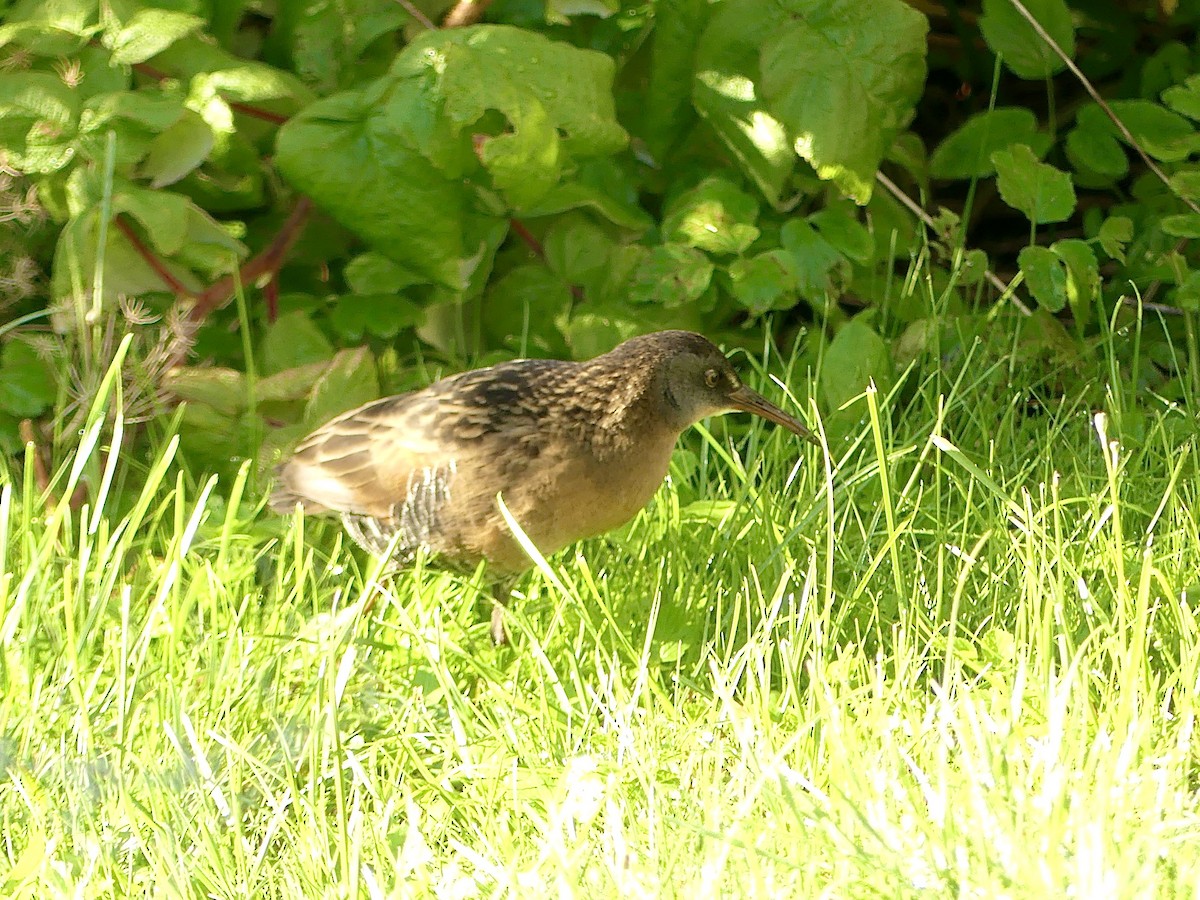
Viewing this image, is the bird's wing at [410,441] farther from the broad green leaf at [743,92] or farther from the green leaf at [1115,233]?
the green leaf at [1115,233]

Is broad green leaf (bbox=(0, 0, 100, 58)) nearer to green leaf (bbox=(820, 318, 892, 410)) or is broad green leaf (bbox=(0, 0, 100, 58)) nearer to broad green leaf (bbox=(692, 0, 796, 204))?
broad green leaf (bbox=(692, 0, 796, 204))

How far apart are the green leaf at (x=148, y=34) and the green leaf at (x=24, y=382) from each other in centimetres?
78

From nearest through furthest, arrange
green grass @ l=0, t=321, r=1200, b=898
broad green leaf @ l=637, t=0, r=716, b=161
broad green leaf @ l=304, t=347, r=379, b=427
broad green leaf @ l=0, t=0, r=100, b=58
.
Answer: green grass @ l=0, t=321, r=1200, b=898
broad green leaf @ l=0, t=0, r=100, b=58
broad green leaf @ l=304, t=347, r=379, b=427
broad green leaf @ l=637, t=0, r=716, b=161

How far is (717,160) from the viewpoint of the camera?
4.90 meters

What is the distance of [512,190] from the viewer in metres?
4.07

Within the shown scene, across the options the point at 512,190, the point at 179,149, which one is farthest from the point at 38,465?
the point at 512,190

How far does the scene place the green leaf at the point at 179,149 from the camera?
13.5ft

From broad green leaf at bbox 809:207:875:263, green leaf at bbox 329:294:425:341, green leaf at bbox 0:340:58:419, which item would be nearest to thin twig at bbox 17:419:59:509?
green leaf at bbox 0:340:58:419

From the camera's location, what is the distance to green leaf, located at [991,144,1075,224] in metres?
4.66

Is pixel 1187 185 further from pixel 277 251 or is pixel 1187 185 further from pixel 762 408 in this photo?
pixel 277 251

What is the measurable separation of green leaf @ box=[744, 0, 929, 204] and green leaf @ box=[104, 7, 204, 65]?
1.44 m

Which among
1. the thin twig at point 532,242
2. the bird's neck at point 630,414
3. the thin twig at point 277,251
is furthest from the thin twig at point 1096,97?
the thin twig at point 277,251

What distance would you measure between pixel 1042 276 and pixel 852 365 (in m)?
0.63

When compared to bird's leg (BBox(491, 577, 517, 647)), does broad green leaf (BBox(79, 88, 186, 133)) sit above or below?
above
